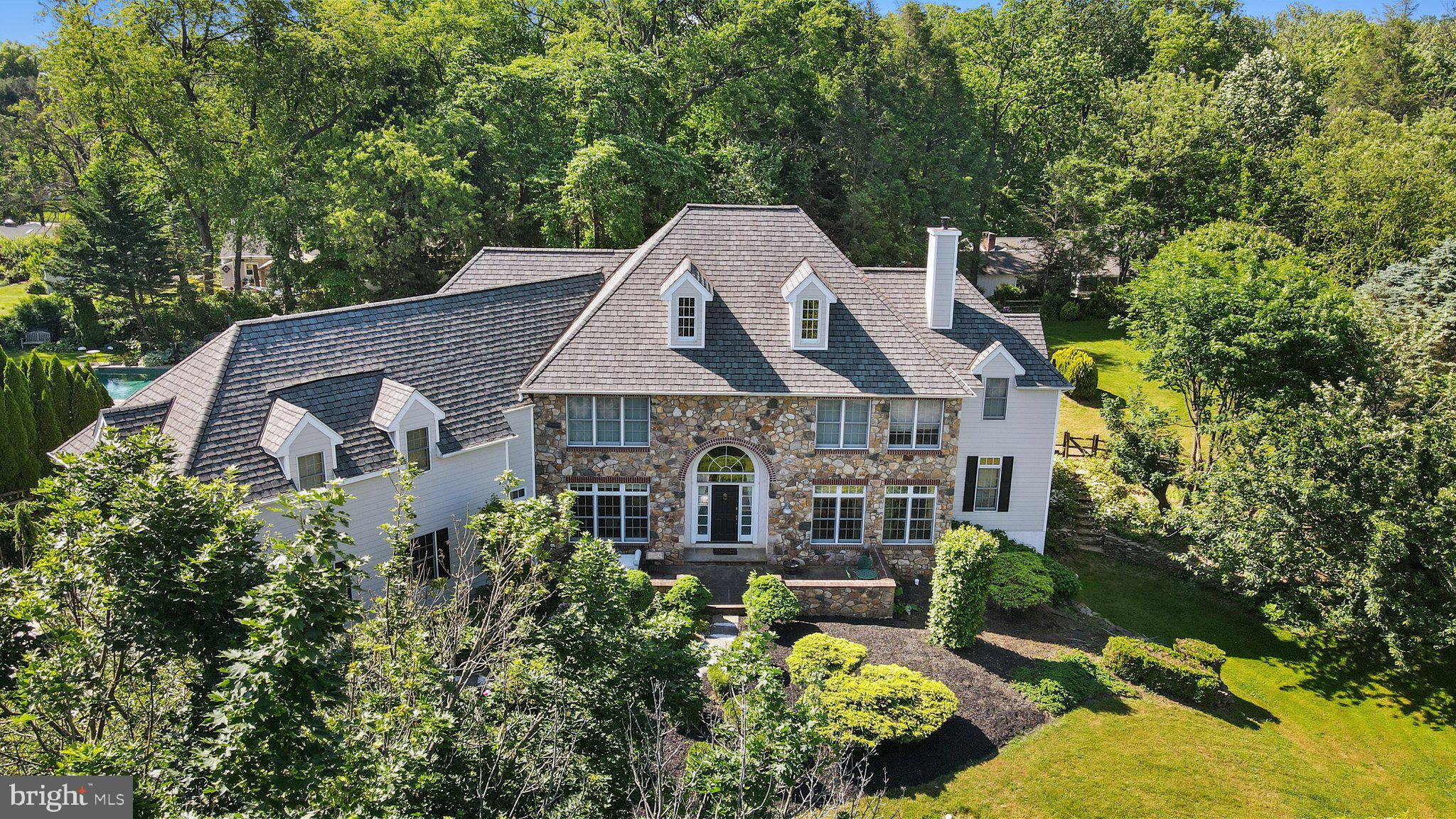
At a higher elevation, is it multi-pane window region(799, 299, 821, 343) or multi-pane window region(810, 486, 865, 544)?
multi-pane window region(799, 299, 821, 343)

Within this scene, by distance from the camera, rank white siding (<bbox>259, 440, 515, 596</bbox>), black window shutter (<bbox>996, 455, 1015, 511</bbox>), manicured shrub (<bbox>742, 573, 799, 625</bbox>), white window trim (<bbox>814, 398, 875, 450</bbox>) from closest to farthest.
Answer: white siding (<bbox>259, 440, 515, 596</bbox>)
manicured shrub (<bbox>742, 573, 799, 625</bbox>)
white window trim (<bbox>814, 398, 875, 450</bbox>)
black window shutter (<bbox>996, 455, 1015, 511</bbox>)

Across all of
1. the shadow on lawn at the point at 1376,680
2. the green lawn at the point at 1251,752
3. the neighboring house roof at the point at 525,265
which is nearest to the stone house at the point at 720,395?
the neighboring house roof at the point at 525,265

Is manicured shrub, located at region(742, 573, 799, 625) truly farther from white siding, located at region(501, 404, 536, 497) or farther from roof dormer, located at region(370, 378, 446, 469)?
roof dormer, located at region(370, 378, 446, 469)

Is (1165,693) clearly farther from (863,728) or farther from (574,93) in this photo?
(574,93)

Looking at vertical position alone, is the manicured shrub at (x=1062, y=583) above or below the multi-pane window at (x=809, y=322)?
below

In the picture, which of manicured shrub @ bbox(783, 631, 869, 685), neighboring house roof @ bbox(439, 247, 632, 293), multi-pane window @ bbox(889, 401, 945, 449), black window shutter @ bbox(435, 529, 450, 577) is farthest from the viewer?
neighboring house roof @ bbox(439, 247, 632, 293)

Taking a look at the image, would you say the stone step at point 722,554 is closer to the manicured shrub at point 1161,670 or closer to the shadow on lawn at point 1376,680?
the manicured shrub at point 1161,670

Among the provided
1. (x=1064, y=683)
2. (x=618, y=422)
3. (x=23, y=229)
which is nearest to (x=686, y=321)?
(x=618, y=422)

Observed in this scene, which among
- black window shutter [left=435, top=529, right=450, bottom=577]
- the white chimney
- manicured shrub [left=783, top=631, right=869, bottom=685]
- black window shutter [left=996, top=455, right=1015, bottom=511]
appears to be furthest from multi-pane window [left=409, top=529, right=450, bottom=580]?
black window shutter [left=996, top=455, right=1015, bottom=511]
